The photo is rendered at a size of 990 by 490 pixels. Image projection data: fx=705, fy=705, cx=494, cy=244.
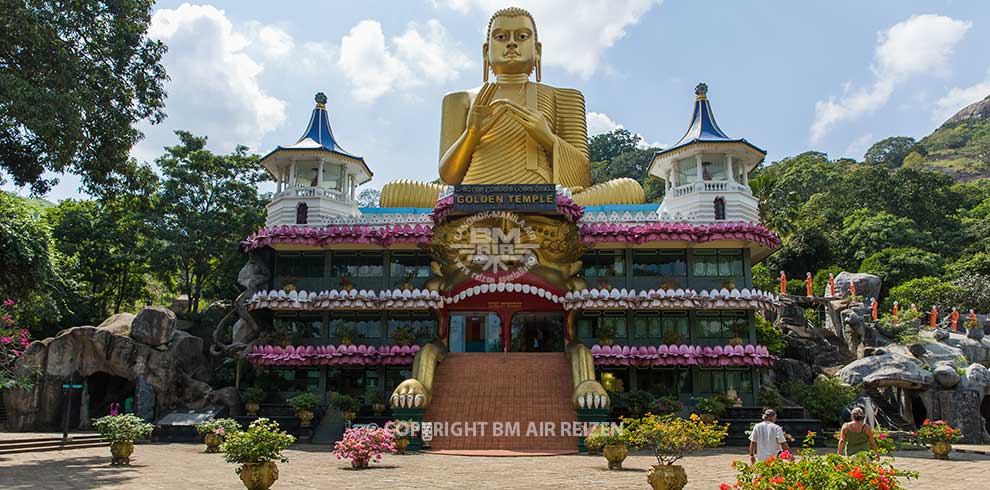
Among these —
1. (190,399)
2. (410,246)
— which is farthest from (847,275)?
(190,399)

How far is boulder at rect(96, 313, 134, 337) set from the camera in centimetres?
2669

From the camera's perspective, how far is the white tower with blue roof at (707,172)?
85.2ft

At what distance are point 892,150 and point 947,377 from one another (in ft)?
333

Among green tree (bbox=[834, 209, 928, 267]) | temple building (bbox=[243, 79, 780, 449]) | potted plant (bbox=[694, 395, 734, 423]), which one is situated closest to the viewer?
potted plant (bbox=[694, 395, 734, 423])

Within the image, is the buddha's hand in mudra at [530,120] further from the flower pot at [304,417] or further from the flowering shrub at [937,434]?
the flowering shrub at [937,434]

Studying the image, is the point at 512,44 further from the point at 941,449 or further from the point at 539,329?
the point at 941,449

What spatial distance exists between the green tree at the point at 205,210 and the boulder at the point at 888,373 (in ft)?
86.3

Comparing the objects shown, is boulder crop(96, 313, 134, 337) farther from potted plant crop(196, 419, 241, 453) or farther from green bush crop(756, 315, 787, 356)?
green bush crop(756, 315, 787, 356)

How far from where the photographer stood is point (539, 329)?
26.3 meters

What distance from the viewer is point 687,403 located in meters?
24.1

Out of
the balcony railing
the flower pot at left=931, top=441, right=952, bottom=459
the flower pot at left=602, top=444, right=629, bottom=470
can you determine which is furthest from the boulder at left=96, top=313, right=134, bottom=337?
the flower pot at left=931, top=441, right=952, bottom=459

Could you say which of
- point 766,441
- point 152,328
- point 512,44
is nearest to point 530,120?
point 512,44

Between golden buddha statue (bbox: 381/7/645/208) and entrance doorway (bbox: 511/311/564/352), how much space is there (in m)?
4.81

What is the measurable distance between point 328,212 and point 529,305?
28.5 ft
